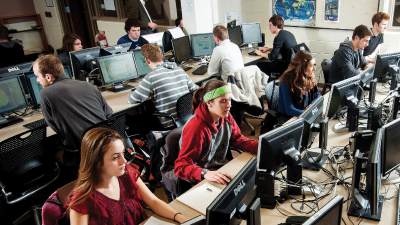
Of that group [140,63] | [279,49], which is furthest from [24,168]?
[279,49]

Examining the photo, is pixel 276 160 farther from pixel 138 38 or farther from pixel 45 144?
pixel 138 38

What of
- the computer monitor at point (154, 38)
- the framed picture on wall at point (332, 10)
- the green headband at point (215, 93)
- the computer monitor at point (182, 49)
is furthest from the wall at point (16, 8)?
the green headband at point (215, 93)

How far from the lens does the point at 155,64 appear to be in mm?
3561

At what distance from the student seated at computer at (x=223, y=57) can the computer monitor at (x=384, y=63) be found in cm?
153

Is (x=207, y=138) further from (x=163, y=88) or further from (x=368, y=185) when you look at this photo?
(x=163, y=88)

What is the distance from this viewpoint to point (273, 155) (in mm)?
1879

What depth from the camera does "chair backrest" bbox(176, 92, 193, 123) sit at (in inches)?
132

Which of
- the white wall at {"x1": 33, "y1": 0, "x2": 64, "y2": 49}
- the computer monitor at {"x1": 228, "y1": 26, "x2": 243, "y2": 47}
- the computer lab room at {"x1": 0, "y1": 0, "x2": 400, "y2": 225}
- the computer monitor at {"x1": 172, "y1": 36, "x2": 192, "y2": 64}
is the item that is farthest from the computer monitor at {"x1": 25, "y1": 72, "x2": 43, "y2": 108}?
the white wall at {"x1": 33, "y1": 0, "x2": 64, "y2": 49}

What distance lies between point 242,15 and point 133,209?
535 centimetres

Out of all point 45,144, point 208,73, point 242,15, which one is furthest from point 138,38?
point 45,144

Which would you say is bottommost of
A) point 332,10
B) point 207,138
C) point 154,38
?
point 207,138

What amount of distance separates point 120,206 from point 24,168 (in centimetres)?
125

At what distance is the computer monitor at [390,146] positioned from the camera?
6.04 ft

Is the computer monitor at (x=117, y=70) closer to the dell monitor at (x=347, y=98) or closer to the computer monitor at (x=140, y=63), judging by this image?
the computer monitor at (x=140, y=63)
